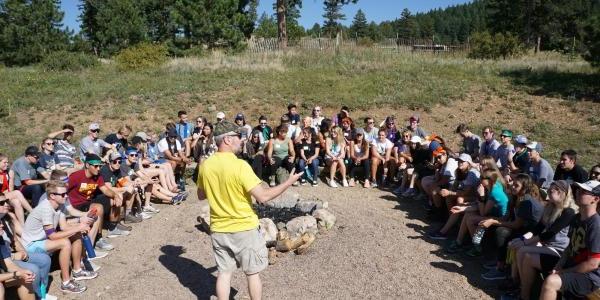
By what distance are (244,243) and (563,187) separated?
3323 millimetres

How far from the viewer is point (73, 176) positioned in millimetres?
6367

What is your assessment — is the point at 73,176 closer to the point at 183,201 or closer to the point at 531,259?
the point at 183,201

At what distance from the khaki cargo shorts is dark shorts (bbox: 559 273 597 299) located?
107 inches

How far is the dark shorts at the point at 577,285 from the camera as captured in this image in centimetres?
396

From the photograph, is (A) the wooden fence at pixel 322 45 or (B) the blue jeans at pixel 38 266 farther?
(A) the wooden fence at pixel 322 45

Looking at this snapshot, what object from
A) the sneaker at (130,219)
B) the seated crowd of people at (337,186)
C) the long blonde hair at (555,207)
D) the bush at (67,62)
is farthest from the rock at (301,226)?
the bush at (67,62)

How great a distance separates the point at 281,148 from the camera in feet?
30.8

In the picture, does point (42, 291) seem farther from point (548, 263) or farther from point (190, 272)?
point (548, 263)

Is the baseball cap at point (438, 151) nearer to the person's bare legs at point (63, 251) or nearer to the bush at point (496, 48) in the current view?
the person's bare legs at point (63, 251)

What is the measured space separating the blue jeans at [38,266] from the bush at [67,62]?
1896 centimetres

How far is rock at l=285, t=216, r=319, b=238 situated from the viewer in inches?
251

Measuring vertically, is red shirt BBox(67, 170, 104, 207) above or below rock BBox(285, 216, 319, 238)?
above

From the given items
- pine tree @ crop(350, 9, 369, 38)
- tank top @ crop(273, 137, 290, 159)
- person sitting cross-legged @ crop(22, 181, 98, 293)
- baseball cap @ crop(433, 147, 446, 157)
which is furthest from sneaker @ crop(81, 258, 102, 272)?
pine tree @ crop(350, 9, 369, 38)

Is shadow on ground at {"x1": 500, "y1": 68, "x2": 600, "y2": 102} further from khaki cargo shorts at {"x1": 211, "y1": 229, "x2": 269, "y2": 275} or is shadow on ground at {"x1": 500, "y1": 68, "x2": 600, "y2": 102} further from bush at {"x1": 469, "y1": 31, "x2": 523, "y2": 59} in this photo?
khaki cargo shorts at {"x1": 211, "y1": 229, "x2": 269, "y2": 275}
